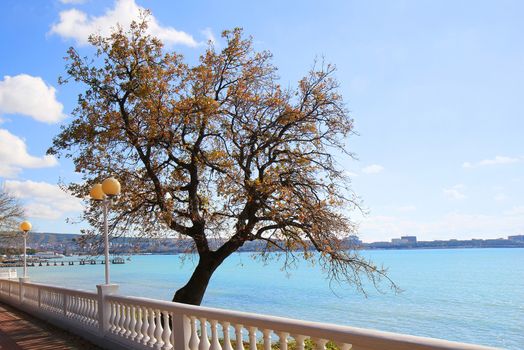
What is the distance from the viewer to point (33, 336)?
10.3m

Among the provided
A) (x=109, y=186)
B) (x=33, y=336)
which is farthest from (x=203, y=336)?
(x=33, y=336)

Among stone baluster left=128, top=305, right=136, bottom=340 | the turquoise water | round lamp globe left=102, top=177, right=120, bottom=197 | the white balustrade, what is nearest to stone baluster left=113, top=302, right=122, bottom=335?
the white balustrade

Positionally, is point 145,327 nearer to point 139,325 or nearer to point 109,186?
point 139,325

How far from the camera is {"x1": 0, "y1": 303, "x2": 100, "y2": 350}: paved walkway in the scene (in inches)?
356

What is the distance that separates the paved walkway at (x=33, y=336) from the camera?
9.05 meters

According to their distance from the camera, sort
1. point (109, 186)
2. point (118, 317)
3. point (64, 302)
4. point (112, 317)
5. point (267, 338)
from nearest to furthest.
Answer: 1. point (267, 338)
2. point (118, 317)
3. point (112, 317)
4. point (109, 186)
5. point (64, 302)

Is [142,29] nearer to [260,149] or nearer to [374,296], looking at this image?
[260,149]

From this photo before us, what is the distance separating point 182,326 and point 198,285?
770 cm

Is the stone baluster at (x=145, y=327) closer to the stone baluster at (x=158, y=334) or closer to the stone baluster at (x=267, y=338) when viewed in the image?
the stone baluster at (x=158, y=334)

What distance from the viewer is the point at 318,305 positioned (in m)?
48.5

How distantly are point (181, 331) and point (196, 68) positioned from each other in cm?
832

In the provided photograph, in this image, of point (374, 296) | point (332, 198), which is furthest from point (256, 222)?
point (374, 296)

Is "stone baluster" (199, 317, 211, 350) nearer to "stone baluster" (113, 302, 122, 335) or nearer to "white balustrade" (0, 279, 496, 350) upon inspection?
"white balustrade" (0, 279, 496, 350)

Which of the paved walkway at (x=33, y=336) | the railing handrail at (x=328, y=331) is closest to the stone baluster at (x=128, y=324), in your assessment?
the paved walkway at (x=33, y=336)
